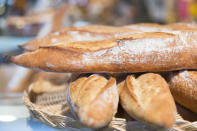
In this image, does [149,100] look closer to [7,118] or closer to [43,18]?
[7,118]

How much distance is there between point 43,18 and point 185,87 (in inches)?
38.4

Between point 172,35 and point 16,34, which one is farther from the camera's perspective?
point 16,34

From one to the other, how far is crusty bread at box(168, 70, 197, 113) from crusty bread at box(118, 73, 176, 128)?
0.26 ft

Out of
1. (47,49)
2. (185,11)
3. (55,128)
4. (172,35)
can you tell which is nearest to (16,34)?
(47,49)

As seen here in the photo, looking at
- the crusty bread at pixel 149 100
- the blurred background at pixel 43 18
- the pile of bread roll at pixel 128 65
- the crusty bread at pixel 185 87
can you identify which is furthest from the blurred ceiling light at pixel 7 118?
the crusty bread at pixel 185 87

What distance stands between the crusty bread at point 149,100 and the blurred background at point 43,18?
42cm

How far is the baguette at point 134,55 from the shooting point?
A: 0.70 meters

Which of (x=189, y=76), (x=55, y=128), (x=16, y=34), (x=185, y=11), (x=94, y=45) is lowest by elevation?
(x=55, y=128)

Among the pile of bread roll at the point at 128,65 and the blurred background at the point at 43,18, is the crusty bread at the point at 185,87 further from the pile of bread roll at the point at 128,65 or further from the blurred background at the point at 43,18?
the blurred background at the point at 43,18

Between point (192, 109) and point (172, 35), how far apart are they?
227 mm

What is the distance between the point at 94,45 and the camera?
734mm

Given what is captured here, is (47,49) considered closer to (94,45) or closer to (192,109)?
(94,45)

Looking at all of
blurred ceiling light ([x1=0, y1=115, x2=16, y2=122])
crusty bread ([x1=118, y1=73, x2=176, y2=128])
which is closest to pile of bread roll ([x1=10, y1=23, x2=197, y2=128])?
crusty bread ([x1=118, y1=73, x2=176, y2=128])

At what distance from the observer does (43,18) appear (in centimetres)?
142
